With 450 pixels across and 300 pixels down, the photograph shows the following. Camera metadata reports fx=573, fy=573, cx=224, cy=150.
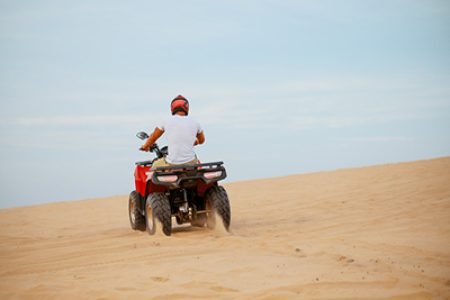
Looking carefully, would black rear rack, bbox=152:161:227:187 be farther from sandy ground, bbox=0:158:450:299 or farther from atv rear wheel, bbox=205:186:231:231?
sandy ground, bbox=0:158:450:299

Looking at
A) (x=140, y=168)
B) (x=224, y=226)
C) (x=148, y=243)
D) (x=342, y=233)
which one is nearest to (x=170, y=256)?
(x=148, y=243)

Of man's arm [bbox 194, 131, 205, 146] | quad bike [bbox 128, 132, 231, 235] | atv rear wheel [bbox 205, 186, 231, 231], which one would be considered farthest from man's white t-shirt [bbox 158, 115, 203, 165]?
atv rear wheel [bbox 205, 186, 231, 231]

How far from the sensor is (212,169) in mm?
8422

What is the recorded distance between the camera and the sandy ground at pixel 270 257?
4867mm

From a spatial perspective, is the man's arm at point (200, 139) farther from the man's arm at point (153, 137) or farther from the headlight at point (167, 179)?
the headlight at point (167, 179)

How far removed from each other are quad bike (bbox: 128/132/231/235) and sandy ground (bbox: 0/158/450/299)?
0.89ft

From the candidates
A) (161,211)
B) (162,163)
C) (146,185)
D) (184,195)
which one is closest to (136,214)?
(146,185)

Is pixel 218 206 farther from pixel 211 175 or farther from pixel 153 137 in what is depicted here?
pixel 153 137

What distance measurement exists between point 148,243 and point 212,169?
1.52m

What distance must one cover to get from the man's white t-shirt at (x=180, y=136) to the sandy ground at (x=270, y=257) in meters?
1.14

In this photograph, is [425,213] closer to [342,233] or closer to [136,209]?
[342,233]

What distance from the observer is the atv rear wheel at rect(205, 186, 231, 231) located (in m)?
8.41

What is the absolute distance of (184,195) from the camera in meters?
8.57

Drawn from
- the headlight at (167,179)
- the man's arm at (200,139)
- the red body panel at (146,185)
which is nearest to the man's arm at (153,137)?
the red body panel at (146,185)
